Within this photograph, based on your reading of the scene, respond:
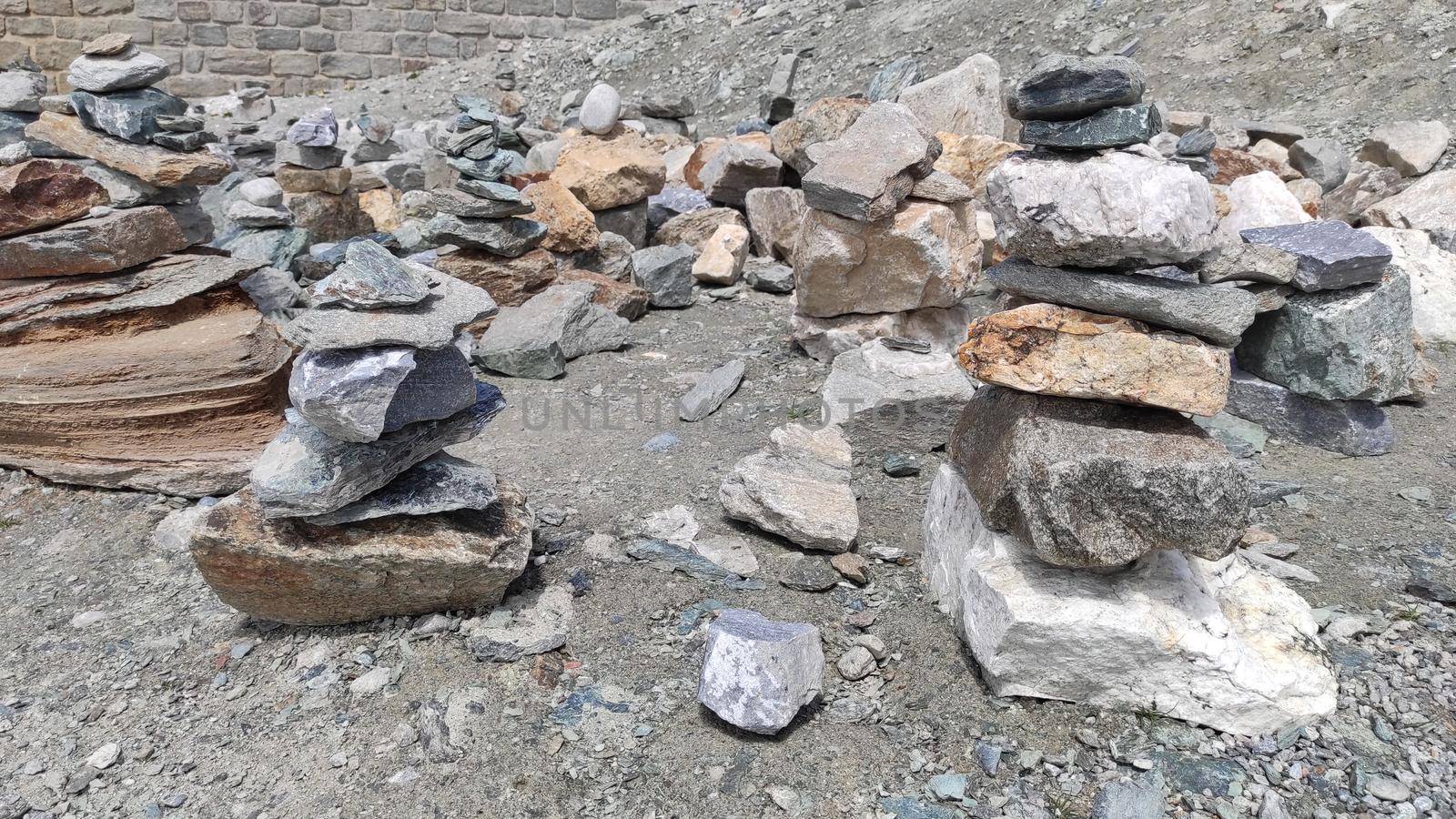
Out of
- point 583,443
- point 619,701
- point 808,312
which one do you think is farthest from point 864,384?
point 619,701

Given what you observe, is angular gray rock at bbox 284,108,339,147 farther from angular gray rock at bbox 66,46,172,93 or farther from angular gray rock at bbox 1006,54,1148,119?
angular gray rock at bbox 1006,54,1148,119

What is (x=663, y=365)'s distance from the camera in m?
5.80

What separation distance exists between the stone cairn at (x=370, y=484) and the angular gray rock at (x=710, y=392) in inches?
68.9

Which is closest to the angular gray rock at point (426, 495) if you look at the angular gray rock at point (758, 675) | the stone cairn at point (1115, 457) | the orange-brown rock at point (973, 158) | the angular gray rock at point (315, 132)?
the angular gray rock at point (758, 675)

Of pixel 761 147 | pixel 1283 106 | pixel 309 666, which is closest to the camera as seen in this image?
pixel 309 666

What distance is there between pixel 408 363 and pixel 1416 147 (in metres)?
7.43

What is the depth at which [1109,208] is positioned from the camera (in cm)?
266

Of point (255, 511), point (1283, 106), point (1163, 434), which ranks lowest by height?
point (255, 511)

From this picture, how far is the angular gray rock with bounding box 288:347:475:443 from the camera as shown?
283cm

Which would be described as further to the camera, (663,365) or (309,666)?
(663,365)

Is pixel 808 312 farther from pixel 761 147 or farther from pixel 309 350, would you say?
pixel 309 350

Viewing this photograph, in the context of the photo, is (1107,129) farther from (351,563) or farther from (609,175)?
(609,175)

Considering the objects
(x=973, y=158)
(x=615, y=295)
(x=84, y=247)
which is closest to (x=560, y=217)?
(x=615, y=295)

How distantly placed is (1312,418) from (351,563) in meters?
4.12
